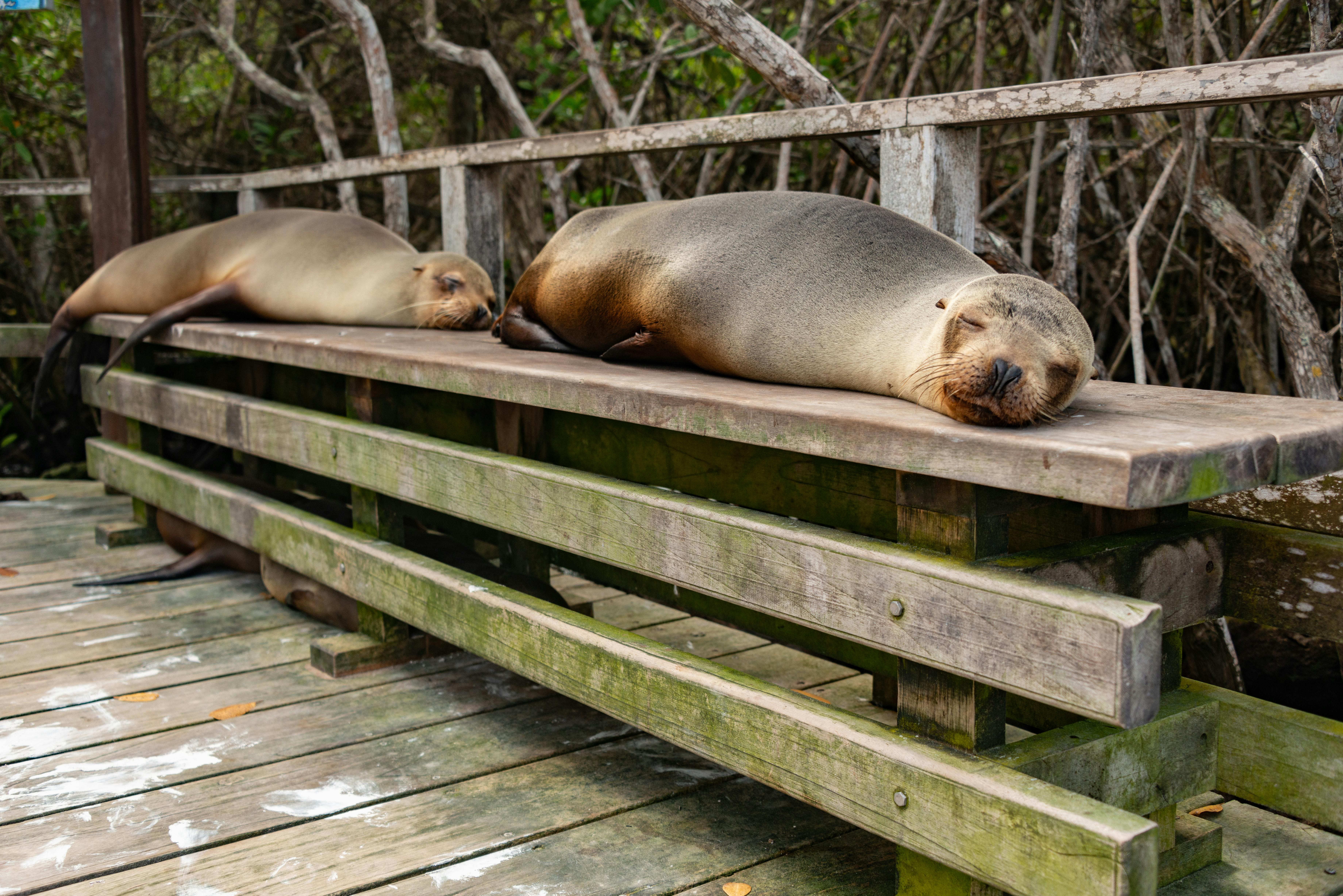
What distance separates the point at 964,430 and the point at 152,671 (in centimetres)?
212

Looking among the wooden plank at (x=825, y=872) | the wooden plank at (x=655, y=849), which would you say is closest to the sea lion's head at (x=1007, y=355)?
the wooden plank at (x=825, y=872)

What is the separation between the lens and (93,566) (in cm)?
370

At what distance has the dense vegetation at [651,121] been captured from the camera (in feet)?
11.8

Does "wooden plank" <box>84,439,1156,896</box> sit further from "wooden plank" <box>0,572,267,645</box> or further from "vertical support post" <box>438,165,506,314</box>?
"vertical support post" <box>438,165,506,314</box>

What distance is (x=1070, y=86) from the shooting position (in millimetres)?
2023

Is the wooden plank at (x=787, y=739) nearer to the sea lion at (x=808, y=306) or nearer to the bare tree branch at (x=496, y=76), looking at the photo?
the sea lion at (x=808, y=306)

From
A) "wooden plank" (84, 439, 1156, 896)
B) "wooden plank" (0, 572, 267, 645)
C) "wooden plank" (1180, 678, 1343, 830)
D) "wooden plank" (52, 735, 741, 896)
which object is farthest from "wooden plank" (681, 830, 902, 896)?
"wooden plank" (0, 572, 267, 645)

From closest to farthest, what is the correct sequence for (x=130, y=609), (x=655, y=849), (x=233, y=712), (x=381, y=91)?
1. (x=655, y=849)
2. (x=233, y=712)
3. (x=130, y=609)
4. (x=381, y=91)

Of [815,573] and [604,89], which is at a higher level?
[604,89]

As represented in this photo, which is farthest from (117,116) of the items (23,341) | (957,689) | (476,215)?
(957,689)

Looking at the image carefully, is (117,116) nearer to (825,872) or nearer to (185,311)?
(185,311)

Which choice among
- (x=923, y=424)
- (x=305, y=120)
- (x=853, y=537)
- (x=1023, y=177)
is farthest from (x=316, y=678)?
(x=305, y=120)

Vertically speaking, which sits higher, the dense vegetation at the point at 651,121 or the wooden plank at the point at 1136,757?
the dense vegetation at the point at 651,121

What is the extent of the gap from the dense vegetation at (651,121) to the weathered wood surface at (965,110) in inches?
40.8
